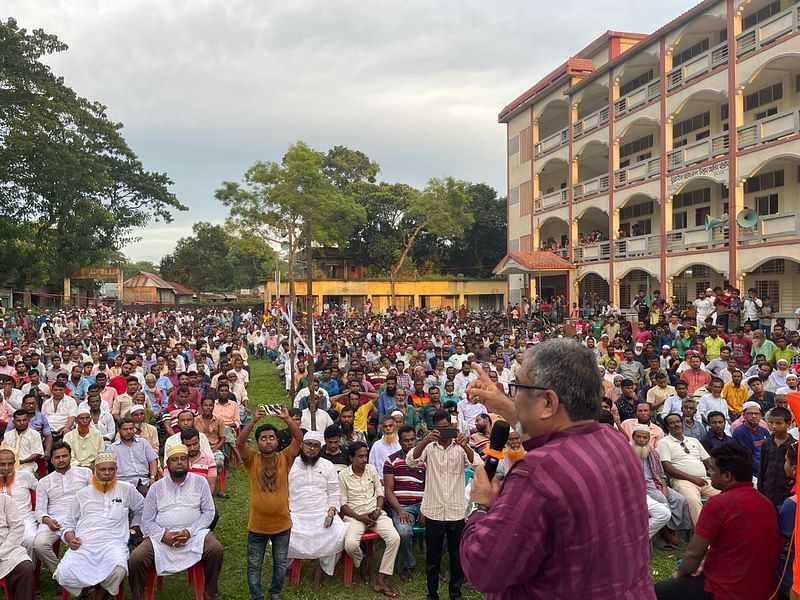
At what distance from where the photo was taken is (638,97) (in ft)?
74.7

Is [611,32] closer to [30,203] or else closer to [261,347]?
[261,347]

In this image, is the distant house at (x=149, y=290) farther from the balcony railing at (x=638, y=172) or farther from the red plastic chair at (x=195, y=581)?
the red plastic chair at (x=195, y=581)

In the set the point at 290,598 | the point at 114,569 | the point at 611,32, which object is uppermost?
the point at 611,32

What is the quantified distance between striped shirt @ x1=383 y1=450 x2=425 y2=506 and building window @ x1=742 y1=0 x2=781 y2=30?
18.7 m

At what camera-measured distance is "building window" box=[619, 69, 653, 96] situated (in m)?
23.7

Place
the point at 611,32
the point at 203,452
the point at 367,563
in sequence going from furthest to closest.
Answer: the point at 611,32 → the point at 203,452 → the point at 367,563

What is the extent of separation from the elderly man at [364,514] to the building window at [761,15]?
19.0 m

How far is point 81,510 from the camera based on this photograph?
16.7ft

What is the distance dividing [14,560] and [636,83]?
84.4ft

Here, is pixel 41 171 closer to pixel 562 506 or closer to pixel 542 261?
pixel 542 261

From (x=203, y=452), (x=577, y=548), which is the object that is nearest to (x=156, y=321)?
(x=203, y=452)

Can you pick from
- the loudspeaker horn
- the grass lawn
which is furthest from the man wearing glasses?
the loudspeaker horn

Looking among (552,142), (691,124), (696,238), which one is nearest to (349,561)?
(696,238)

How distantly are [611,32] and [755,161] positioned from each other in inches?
391
